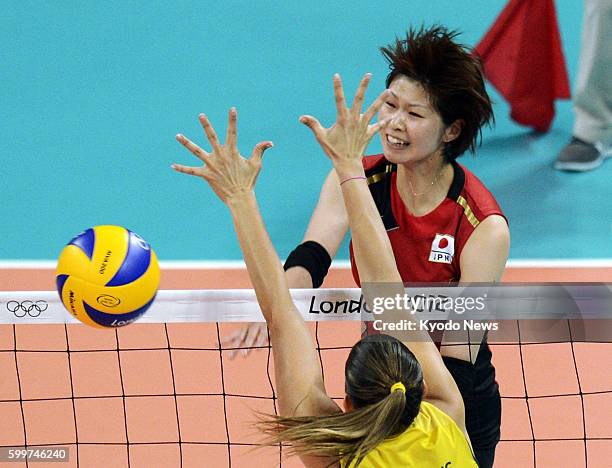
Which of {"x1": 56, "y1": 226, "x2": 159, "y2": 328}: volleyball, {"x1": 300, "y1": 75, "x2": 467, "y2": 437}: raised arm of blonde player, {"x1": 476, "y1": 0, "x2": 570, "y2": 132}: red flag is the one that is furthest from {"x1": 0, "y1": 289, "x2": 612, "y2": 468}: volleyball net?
{"x1": 476, "y1": 0, "x2": 570, "y2": 132}: red flag

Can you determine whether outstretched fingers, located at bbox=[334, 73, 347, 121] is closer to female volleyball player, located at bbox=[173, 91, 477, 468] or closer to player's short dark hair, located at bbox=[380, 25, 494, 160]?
female volleyball player, located at bbox=[173, 91, 477, 468]

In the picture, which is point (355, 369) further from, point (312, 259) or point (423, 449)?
point (312, 259)

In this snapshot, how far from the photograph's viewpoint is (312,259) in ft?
11.7

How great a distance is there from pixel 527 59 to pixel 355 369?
477cm

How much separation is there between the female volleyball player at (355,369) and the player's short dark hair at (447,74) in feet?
2.28

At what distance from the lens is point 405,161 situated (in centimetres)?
354

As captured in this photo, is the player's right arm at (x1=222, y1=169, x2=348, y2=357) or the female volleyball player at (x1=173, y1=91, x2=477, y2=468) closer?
the female volleyball player at (x1=173, y1=91, x2=477, y2=468)

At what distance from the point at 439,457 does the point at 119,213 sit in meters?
4.07

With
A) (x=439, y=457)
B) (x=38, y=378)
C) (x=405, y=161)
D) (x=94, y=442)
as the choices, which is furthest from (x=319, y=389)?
(x=38, y=378)

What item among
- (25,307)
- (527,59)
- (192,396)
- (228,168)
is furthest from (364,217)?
(527,59)

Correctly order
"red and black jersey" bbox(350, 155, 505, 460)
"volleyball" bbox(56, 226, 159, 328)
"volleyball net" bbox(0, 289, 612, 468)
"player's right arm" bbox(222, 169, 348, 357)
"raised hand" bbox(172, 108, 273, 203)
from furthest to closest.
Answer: "volleyball net" bbox(0, 289, 612, 468), "player's right arm" bbox(222, 169, 348, 357), "red and black jersey" bbox(350, 155, 505, 460), "volleyball" bbox(56, 226, 159, 328), "raised hand" bbox(172, 108, 273, 203)

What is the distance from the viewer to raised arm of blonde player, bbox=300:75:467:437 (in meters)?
2.74

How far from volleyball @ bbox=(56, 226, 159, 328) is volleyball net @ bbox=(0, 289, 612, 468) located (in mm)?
1238

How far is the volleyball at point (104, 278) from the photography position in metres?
3.06
